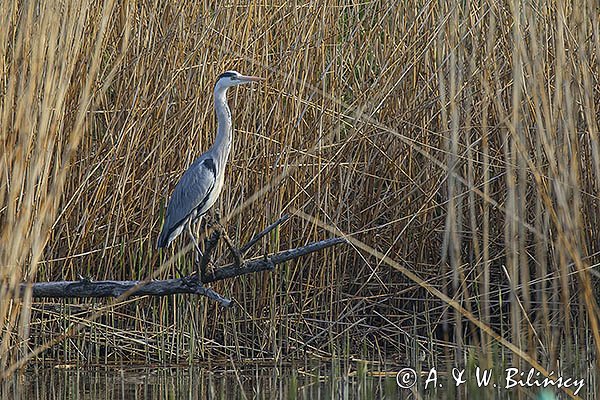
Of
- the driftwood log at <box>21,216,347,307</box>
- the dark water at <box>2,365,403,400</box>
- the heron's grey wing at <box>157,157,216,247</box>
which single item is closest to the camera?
the driftwood log at <box>21,216,347,307</box>

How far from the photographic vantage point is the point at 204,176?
3.45 metres

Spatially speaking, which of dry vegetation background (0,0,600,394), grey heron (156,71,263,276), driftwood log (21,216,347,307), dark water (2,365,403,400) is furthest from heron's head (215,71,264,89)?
dark water (2,365,403,400)

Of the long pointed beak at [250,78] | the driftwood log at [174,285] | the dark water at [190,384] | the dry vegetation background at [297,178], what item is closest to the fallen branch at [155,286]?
the driftwood log at [174,285]

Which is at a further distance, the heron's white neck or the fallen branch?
the heron's white neck

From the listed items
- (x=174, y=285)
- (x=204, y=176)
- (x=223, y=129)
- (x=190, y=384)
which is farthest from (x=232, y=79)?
(x=190, y=384)

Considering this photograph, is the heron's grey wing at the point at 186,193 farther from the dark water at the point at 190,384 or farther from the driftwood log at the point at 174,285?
the driftwood log at the point at 174,285

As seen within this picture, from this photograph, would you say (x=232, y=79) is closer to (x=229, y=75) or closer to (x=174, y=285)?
(x=229, y=75)

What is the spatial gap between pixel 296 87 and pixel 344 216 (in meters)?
0.52

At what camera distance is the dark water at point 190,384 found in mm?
3051

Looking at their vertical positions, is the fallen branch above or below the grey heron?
below

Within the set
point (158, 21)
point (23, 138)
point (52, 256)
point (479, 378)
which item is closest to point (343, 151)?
point (158, 21)

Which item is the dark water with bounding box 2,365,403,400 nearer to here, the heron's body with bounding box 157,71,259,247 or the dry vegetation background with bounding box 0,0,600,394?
the dry vegetation background with bounding box 0,0,600,394

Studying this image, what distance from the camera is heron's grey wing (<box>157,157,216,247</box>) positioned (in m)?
3.44

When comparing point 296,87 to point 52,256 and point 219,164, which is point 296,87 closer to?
point 219,164
